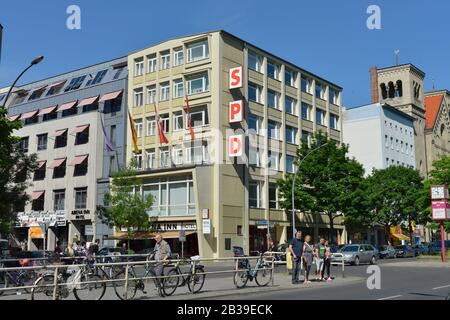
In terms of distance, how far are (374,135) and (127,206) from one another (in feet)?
137

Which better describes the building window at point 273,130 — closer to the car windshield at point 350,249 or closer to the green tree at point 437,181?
the green tree at point 437,181

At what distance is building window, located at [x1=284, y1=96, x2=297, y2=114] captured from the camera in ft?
177

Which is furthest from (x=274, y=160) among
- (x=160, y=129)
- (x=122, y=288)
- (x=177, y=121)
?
(x=122, y=288)

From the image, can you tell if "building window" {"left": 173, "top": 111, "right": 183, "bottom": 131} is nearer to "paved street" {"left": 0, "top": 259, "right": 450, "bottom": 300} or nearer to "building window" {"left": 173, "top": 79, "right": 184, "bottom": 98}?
"building window" {"left": 173, "top": 79, "right": 184, "bottom": 98}

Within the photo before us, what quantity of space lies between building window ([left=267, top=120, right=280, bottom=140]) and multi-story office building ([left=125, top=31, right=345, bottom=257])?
19 cm

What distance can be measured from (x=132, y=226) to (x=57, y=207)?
16.2 meters

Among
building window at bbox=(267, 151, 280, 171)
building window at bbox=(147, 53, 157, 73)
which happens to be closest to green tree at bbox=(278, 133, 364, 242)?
building window at bbox=(267, 151, 280, 171)

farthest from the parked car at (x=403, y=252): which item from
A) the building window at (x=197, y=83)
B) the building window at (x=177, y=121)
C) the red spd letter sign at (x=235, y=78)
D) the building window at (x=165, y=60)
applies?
the building window at (x=165, y=60)

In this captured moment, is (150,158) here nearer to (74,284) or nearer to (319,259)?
(319,259)

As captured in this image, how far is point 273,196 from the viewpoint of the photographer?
50.6 meters
